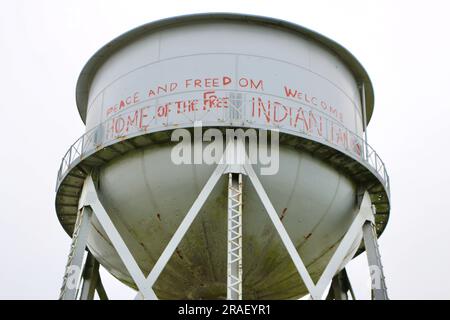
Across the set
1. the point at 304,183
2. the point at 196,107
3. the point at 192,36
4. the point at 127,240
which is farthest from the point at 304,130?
the point at 127,240

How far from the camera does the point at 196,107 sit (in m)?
13.1

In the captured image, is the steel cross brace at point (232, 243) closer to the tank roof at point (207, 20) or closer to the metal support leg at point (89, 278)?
the tank roof at point (207, 20)

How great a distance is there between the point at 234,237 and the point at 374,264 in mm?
3041

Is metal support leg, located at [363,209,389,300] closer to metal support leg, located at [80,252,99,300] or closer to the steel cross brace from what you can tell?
the steel cross brace

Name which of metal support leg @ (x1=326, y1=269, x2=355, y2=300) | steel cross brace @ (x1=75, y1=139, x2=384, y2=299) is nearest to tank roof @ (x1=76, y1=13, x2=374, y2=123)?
steel cross brace @ (x1=75, y1=139, x2=384, y2=299)

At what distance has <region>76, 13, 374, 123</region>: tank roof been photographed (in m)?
14.1

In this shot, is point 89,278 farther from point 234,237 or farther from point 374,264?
point 374,264

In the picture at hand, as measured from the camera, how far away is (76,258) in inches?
523

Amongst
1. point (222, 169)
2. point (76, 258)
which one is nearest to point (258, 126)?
point (222, 169)

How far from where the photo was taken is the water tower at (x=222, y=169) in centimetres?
1291

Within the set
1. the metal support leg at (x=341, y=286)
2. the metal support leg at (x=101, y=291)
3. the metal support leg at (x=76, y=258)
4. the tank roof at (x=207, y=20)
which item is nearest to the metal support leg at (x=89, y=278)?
the metal support leg at (x=101, y=291)

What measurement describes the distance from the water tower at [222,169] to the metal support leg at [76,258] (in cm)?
3

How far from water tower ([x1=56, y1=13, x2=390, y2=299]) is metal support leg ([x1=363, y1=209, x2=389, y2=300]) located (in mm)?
28

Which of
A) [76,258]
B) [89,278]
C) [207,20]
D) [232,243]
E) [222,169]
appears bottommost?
[232,243]
